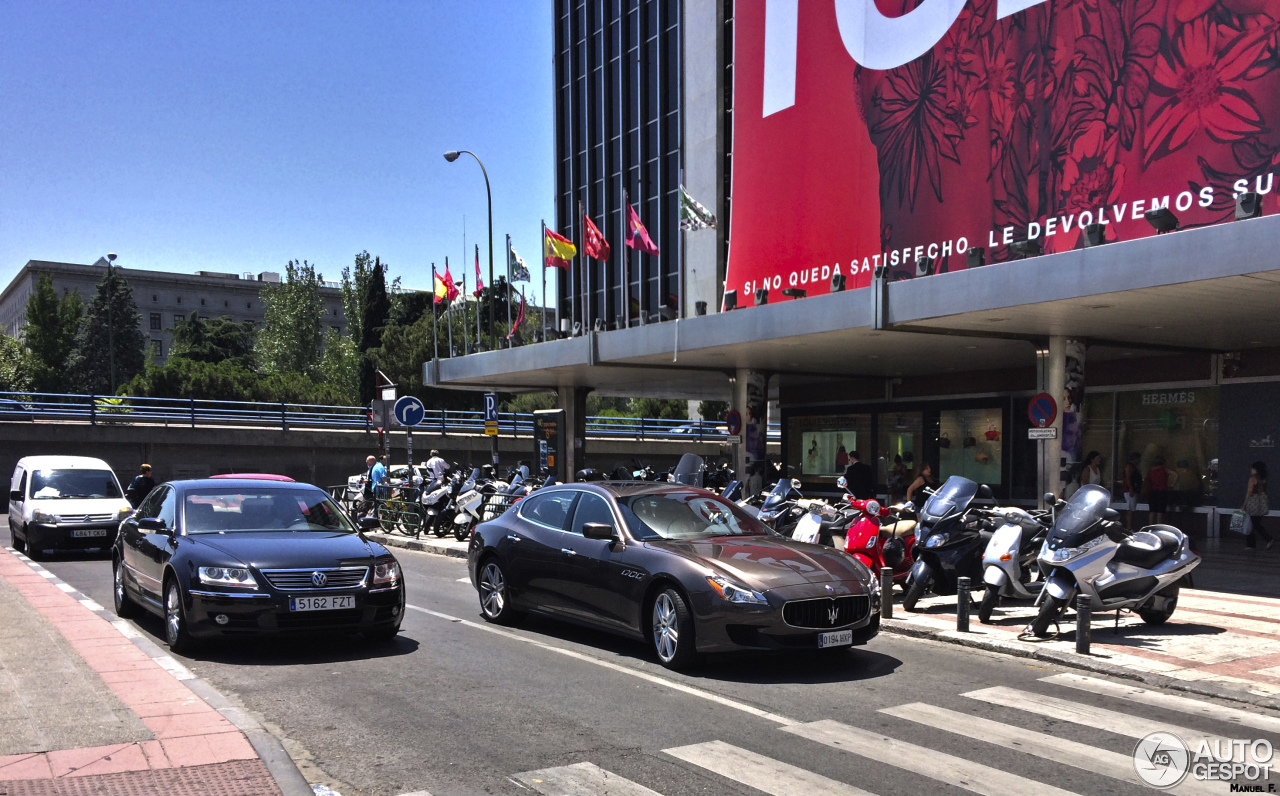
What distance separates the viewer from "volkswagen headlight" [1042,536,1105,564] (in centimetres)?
943

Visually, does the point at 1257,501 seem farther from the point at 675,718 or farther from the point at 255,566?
the point at 255,566

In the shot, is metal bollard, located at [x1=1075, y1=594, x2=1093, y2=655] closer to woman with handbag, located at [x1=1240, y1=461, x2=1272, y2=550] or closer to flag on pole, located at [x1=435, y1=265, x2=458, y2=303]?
woman with handbag, located at [x1=1240, y1=461, x2=1272, y2=550]

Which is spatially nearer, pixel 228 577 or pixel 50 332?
pixel 228 577

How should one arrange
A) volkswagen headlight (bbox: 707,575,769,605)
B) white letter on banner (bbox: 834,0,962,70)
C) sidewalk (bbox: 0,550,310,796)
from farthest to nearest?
white letter on banner (bbox: 834,0,962,70)
volkswagen headlight (bbox: 707,575,769,605)
sidewalk (bbox: 0,550,310,796)

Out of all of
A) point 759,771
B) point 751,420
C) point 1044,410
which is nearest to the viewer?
point 759,771

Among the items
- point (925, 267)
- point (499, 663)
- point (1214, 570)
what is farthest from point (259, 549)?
point (1214, 570)

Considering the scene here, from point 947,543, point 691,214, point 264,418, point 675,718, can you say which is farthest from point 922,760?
point 264,418

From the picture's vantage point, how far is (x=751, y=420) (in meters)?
26.9

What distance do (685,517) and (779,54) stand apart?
21.0 m

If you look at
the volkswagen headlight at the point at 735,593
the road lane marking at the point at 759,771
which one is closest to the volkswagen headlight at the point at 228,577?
the volkswagen headlight at the point at 735,593

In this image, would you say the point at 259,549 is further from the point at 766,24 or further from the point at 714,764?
the point at 766,24

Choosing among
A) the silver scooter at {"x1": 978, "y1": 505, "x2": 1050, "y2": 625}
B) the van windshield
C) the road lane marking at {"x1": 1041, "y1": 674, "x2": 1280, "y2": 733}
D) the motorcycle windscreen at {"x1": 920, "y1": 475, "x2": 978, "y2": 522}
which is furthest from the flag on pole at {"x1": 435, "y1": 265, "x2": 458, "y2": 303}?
the road lane marking at {"x1": 1041, "y1": 674, "x2": 1280, "y2": 733}

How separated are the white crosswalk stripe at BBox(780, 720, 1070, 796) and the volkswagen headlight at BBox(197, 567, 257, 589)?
4475 millimetres

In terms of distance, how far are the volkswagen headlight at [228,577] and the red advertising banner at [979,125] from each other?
1500 centimetres
